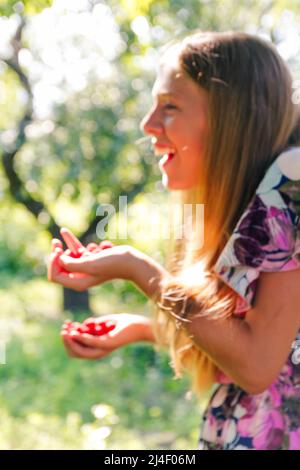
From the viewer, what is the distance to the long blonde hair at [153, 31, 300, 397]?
0.81 meters

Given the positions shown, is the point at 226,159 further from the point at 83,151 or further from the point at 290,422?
the point at 83,151

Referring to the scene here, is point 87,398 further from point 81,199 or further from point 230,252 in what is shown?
point 230,252

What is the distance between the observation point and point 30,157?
4.43 metres

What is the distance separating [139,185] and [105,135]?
0.36m

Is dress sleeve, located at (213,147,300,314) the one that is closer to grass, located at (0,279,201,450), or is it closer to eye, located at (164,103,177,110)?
eye, located at (164,103,177,110)

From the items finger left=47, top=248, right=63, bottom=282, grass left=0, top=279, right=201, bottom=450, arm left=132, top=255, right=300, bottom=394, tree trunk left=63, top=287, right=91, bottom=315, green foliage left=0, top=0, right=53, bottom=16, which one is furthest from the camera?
tree trunk left=63, top=287, right=91, bottom=315

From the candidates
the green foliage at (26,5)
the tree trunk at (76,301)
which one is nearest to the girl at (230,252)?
the green foliage at (26,5)

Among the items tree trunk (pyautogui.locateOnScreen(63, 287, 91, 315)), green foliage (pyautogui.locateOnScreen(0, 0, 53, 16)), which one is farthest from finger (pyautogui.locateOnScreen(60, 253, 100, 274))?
tree trunk (pyautogui.locateOnScreen(63, 287, 91, 315))

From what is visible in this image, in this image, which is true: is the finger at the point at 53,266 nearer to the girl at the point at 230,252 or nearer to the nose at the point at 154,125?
the girl at the point at 230,252

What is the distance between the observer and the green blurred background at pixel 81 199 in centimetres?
265

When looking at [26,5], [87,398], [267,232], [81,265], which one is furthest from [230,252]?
[87,398]

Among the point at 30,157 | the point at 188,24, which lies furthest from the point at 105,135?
the point at 188,24

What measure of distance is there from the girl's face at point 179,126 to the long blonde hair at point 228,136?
1cm

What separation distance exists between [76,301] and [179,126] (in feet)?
13.9
